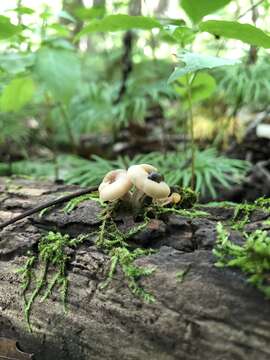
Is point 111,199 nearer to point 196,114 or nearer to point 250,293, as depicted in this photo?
point 250,293

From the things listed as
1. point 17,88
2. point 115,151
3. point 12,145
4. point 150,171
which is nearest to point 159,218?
point 150,171

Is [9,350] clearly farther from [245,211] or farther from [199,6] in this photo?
[199,6]

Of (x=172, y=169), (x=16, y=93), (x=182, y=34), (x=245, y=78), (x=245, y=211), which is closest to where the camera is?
(x=245, y=211)

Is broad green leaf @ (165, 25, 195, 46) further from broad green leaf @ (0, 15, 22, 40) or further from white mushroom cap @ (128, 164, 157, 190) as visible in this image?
broad green leaf @ (0, 15, 22, 40)

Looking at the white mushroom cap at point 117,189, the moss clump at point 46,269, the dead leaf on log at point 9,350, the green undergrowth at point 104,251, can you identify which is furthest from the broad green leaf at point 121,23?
the dead leaf on log at point 9,350

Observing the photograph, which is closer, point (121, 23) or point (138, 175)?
point (138, 175)

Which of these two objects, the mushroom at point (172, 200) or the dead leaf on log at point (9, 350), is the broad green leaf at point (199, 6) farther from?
the dead leaf on log at point (9, 350)

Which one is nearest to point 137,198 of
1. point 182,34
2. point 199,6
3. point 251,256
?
point 251,256
